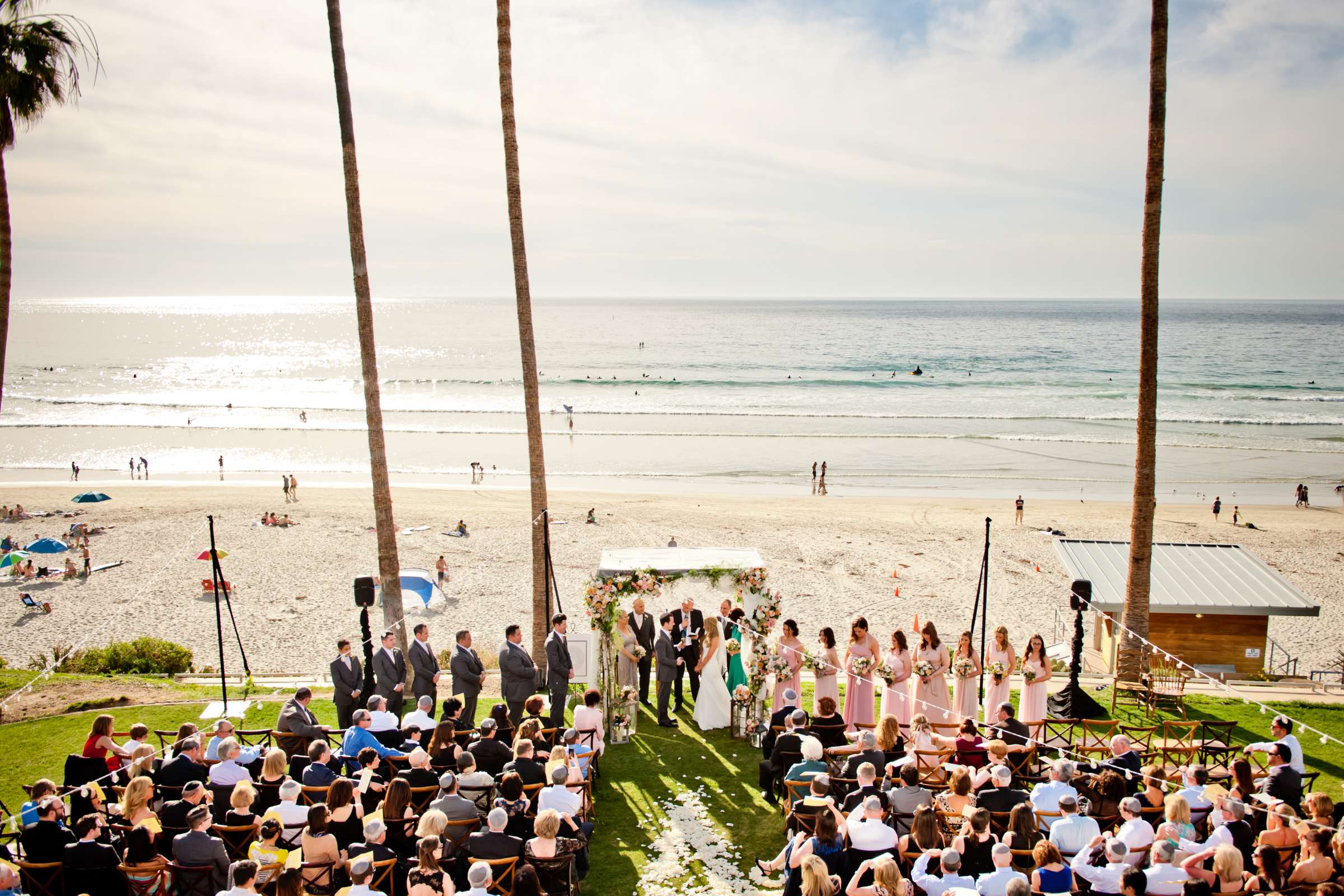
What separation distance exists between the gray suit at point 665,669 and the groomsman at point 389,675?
3630 millimetres

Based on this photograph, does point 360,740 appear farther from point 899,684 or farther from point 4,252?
point 4,252

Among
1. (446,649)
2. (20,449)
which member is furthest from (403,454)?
(446,649)

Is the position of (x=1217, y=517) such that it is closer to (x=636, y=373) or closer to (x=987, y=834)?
(x=987, y=834)

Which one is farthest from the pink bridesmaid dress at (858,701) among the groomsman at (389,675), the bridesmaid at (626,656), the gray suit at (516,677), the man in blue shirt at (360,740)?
the groomsman at (389,675)

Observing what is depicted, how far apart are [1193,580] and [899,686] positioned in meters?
8.10

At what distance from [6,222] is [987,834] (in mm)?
16466

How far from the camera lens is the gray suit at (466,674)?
11.5 meters

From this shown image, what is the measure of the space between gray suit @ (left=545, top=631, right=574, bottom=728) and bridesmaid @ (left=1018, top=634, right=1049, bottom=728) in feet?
20.5

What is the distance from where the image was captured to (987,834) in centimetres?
693

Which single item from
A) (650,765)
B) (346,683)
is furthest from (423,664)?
(650,765)

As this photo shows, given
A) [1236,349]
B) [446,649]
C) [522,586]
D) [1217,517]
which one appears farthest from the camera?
[1236,349]

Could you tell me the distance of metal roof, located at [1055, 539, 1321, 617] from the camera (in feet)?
48.1

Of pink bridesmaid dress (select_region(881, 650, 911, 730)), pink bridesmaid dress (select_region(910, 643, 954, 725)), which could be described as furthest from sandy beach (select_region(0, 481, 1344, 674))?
pink bridesmaid dress (select_region(910, 643, 954, 725))

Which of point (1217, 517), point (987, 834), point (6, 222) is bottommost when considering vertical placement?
point (1217, 517)
